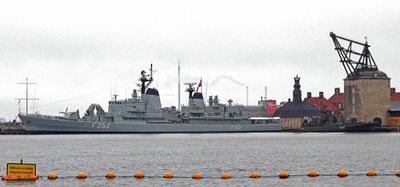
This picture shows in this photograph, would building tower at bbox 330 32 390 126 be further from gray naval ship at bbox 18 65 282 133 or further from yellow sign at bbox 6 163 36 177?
yellow sign at bbox 6 163 36 177

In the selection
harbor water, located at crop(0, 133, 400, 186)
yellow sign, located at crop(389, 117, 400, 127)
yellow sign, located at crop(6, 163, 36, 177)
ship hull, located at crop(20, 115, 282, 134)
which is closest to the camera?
harbor water, located at crop(0, 133, 400, 186)

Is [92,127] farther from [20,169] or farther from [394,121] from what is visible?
[20,169]

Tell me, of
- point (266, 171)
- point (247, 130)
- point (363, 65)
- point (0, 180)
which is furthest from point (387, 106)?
point (0, 180)

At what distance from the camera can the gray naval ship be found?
522ft

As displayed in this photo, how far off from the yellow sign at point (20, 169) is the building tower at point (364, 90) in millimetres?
130382

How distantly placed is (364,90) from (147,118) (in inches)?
1841

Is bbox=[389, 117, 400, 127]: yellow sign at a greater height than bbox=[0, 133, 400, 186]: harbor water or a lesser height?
greater

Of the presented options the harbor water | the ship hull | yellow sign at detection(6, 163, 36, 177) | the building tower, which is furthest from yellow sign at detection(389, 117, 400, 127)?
yellow sign at detection(6, 163, 36, 177)

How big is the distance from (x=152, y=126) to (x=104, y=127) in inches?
382

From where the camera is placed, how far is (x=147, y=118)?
16300 centimetres

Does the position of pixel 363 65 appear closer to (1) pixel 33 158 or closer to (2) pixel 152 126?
(2) pixel 152 126

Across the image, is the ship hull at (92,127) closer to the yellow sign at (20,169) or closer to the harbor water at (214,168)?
the harbor water at (214,168)

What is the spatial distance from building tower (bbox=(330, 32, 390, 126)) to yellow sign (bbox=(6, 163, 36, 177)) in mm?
130382

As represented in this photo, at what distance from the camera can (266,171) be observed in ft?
188
